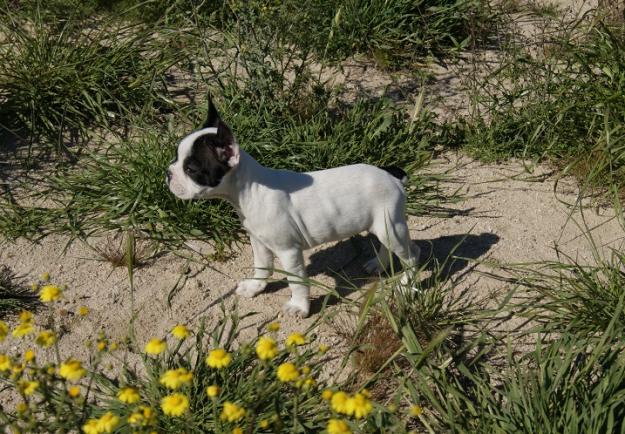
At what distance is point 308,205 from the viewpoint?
397 cm

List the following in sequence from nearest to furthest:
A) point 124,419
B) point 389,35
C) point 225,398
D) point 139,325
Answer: point 124,419
point 225,398
point 139,325
point 389,35

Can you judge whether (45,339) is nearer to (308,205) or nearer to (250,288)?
(308,205)

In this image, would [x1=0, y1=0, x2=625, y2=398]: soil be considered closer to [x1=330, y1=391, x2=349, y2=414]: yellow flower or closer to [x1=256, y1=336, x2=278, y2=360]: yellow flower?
[x1=256, y1=336, x2=278, y2=360]: yellow flower

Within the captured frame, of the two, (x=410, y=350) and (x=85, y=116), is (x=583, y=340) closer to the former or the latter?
(x=410, y=350)

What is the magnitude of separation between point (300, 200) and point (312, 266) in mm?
967

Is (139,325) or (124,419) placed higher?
(124,419)

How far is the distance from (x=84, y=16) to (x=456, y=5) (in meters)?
3.37

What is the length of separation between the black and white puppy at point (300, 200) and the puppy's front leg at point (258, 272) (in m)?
0.09

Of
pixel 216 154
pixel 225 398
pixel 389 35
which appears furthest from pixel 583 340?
pixel 389 35

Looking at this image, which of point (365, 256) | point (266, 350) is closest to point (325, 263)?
point (365, 256)

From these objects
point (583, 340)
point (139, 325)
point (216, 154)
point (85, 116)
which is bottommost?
point (139, 325)

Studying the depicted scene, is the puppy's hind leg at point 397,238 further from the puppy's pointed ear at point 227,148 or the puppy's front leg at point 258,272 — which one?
the puppy's pointed ear at point 227,148

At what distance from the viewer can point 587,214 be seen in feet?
17.2

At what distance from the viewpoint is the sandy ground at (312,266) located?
4.31 meters
